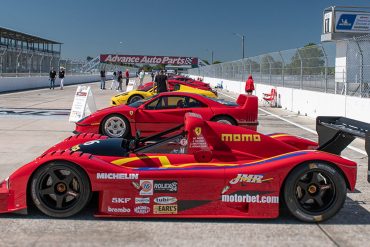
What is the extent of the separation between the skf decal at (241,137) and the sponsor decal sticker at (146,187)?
3.57ft

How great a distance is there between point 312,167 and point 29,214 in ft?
9.86

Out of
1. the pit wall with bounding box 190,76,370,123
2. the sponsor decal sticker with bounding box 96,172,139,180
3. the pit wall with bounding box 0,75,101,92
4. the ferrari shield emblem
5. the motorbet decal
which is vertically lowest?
the motorbet decal

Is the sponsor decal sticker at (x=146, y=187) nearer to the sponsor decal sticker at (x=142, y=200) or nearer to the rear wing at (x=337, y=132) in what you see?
the sponsor decal sticker at (x=142, y=200)

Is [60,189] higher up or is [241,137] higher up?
[241,137]

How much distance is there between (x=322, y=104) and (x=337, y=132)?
11.3 meters

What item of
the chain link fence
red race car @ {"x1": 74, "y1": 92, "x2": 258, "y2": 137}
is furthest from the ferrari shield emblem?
the chain link fence

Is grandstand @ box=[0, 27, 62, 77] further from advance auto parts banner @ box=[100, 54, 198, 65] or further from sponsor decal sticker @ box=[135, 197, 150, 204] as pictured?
advance auto parts banner @ box=[100, 54, 198, 65]

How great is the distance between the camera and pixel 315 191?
192 inches

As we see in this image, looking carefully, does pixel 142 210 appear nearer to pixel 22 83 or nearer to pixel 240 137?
pixel 240 137

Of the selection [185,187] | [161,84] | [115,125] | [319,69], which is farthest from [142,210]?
[319,69]

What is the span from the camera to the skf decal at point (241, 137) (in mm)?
5402

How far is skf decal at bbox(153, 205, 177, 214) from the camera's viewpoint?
4.81 meters

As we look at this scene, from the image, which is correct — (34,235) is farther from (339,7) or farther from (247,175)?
(339,7)

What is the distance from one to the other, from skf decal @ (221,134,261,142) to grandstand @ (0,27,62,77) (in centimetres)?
2886
